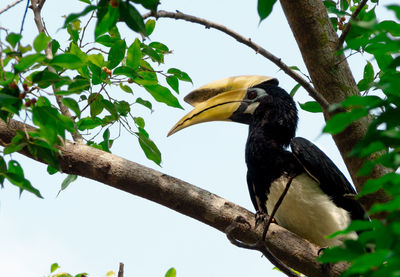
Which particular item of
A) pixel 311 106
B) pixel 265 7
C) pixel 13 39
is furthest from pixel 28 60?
pixel 311 106

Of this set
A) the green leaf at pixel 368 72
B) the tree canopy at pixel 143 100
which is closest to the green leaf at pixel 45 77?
the tree canopy at pixel 143 100

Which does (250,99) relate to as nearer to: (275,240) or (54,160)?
(275,240)

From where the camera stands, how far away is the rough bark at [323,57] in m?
3.47

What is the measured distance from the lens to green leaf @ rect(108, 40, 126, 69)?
3.46m

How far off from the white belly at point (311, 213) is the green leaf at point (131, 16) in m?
2.30

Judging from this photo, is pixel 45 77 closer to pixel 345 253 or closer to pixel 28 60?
pixel 28 60

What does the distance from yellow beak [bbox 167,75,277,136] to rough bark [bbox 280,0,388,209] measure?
152 centimetres

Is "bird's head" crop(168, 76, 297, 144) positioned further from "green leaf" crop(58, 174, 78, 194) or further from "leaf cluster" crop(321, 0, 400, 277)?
"leaf cluster" crop(321, 0, 400, 277)

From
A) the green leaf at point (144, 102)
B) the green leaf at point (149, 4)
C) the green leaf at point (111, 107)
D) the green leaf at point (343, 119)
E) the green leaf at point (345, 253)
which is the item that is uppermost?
the green leaf at point (144, 102)

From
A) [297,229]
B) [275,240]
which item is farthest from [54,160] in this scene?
[297,229]

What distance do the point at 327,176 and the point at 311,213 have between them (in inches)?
11.3

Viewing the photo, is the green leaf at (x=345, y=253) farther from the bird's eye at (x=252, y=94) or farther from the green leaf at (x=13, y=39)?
the bird's eye at (x=252, y=94)

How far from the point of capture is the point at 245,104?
16.7 feet

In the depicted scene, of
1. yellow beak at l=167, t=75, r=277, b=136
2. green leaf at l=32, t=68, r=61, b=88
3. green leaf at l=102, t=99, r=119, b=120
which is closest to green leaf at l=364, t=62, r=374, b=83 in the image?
yellow beak at l=167, t=75, r=277, b=136
